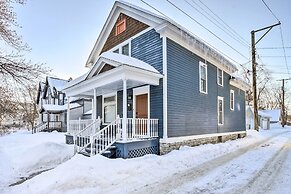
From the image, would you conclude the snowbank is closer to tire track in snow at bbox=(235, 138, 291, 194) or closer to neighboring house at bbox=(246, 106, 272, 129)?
tire track in snow at bbox=(235, 138, 291, 194)

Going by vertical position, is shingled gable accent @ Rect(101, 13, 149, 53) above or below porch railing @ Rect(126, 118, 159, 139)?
above

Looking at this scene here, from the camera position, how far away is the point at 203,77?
13.0 m

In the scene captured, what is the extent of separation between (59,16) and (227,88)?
40.3ft

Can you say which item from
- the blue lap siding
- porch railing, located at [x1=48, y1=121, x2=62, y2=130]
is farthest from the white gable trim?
porch railing, located at [x1=48, y1=121, x2=62, y2=130]

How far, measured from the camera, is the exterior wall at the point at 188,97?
1027 centimetres

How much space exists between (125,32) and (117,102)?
399 centimetres

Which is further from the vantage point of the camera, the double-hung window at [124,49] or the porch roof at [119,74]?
the double-hung window at [124,49]

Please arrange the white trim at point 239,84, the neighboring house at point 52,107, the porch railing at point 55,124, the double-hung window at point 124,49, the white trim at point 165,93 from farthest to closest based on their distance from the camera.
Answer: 1. the porch railing at point 55,124
2. the neighboring house at point 52,107
3. the white trim at point 239,84
4. the double-hung window at point 124,49
5. the white trim at point 165,93

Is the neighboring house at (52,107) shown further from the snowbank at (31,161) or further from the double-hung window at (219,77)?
the double-hung window at (219,77)

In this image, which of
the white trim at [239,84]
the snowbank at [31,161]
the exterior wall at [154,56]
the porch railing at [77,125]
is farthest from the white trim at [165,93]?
the white trim at [239,84]

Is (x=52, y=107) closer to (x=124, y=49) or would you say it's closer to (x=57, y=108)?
(x=57, y=108)

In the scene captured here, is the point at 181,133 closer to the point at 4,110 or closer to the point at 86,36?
the point at 4,110

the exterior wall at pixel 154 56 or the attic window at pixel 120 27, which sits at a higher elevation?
the attic window at pixel 120 27

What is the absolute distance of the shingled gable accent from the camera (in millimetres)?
11645
